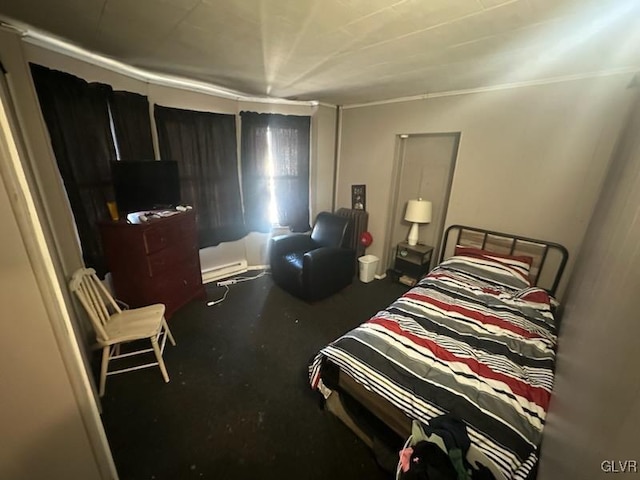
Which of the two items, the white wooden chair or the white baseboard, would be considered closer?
the white wooden chair

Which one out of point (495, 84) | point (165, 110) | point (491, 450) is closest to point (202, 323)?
point (165, 110)

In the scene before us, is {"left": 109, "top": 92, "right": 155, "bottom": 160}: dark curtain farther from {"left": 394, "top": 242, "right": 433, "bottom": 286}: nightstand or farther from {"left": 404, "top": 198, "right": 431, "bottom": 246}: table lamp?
{"left": 394, "top": 242, "right": 433, "bottom": 286}: nightstand

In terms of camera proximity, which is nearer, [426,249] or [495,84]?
[495,84]

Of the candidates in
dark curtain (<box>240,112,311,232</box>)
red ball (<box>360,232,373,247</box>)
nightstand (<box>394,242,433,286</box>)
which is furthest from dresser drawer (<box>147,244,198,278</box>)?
nightstand (<box>394,242,433,286</box>)

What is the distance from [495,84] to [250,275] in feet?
11.4

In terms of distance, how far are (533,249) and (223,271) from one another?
11.6 feet

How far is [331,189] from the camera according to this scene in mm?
4016

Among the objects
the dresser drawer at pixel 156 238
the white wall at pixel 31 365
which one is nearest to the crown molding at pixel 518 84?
the dresser drawer at pixel 156 238

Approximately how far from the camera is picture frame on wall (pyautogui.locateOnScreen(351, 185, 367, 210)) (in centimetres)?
368

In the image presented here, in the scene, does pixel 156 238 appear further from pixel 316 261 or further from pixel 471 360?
pixel 471 360

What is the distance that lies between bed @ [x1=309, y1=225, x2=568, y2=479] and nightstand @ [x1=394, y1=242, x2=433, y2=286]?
31.9 inches

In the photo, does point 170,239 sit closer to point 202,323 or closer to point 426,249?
point 202,323

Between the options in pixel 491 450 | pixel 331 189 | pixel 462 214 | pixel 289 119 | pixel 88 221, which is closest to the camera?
pixel 491 450

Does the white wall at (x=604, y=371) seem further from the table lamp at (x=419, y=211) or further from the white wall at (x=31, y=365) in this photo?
the table lamp at (x=419, y=211)
